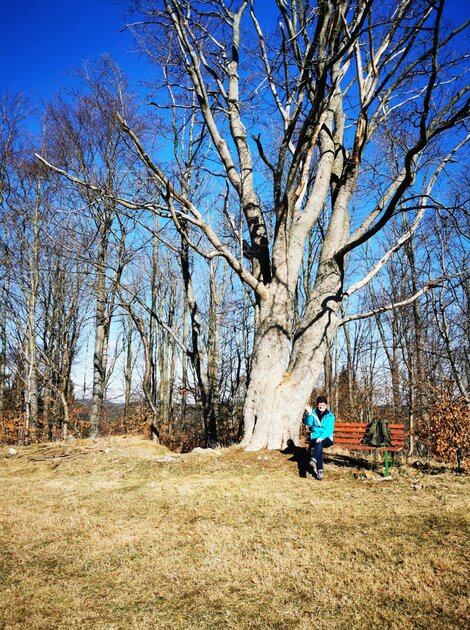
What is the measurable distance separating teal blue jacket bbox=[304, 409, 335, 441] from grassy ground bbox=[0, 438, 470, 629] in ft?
2.15

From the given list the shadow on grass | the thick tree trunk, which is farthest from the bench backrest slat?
the thick tree trunk

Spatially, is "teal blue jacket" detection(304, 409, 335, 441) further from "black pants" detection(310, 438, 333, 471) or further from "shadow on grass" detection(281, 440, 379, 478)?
"shadow on grass" detection(281, 440, 379, 478)

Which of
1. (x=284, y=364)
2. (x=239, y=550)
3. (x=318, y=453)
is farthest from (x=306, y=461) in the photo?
(x=239, y=550)

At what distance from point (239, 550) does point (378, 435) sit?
145 inches

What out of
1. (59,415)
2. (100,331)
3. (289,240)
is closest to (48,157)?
(100,331)

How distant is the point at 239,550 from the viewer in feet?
12.9

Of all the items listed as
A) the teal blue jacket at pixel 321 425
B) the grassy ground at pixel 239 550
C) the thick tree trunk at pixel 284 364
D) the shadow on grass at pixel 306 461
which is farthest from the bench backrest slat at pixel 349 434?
the teal blue jacket at pixel 321 425

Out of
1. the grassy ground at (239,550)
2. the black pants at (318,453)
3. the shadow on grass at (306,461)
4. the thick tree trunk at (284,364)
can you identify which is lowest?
the grassy ground at (239,550)

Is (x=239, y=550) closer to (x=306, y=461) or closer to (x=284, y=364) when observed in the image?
(x=306, y=461)

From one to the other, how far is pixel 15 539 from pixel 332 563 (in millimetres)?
3444

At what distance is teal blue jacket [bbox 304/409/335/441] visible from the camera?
Answer: 658 centimetres

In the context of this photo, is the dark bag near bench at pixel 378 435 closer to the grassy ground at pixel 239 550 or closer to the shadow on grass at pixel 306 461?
the grassy ground at pixel 239 550

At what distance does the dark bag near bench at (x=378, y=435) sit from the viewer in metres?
6.71

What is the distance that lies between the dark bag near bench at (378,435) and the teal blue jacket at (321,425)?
0.70 meters
